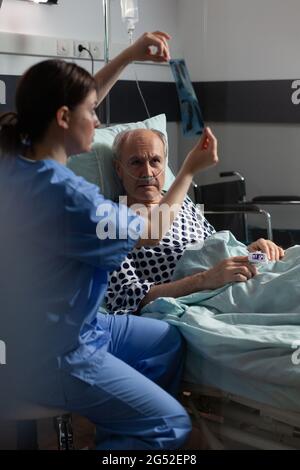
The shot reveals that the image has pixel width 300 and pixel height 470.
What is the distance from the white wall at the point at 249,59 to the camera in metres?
1.09

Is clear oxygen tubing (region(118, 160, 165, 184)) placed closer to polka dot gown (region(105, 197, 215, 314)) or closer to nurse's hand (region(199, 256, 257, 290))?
polka dot gown (region(105, 197, 215, 314))

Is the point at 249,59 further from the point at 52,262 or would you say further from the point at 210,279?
the point at 52,262

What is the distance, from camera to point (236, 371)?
1110mm

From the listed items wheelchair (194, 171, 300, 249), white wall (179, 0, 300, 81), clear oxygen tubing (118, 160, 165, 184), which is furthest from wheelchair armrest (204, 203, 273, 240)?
white wall (179, 0, 300, 81)

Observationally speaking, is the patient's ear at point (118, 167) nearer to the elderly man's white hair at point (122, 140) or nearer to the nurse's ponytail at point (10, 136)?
the elderly man's white hair at point (122, 140)

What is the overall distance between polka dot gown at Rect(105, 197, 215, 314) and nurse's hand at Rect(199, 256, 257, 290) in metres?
0.07

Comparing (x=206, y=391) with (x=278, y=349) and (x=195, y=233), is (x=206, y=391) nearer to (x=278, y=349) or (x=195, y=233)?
(x=278, y=349)

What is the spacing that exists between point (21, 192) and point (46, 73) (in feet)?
0.58

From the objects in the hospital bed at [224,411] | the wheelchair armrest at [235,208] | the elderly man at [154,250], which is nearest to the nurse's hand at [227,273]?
the elderly man at [154,250]

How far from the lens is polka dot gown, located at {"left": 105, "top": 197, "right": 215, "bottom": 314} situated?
1.15 meters

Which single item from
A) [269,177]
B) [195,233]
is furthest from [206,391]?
[269,177]

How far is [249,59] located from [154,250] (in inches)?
16.0

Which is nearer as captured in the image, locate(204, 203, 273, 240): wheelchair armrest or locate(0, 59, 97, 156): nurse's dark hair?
locate(0, 59, 97, 156): nurse's dark hair

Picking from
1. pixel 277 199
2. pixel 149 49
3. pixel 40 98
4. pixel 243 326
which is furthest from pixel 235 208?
pixel 40 98
